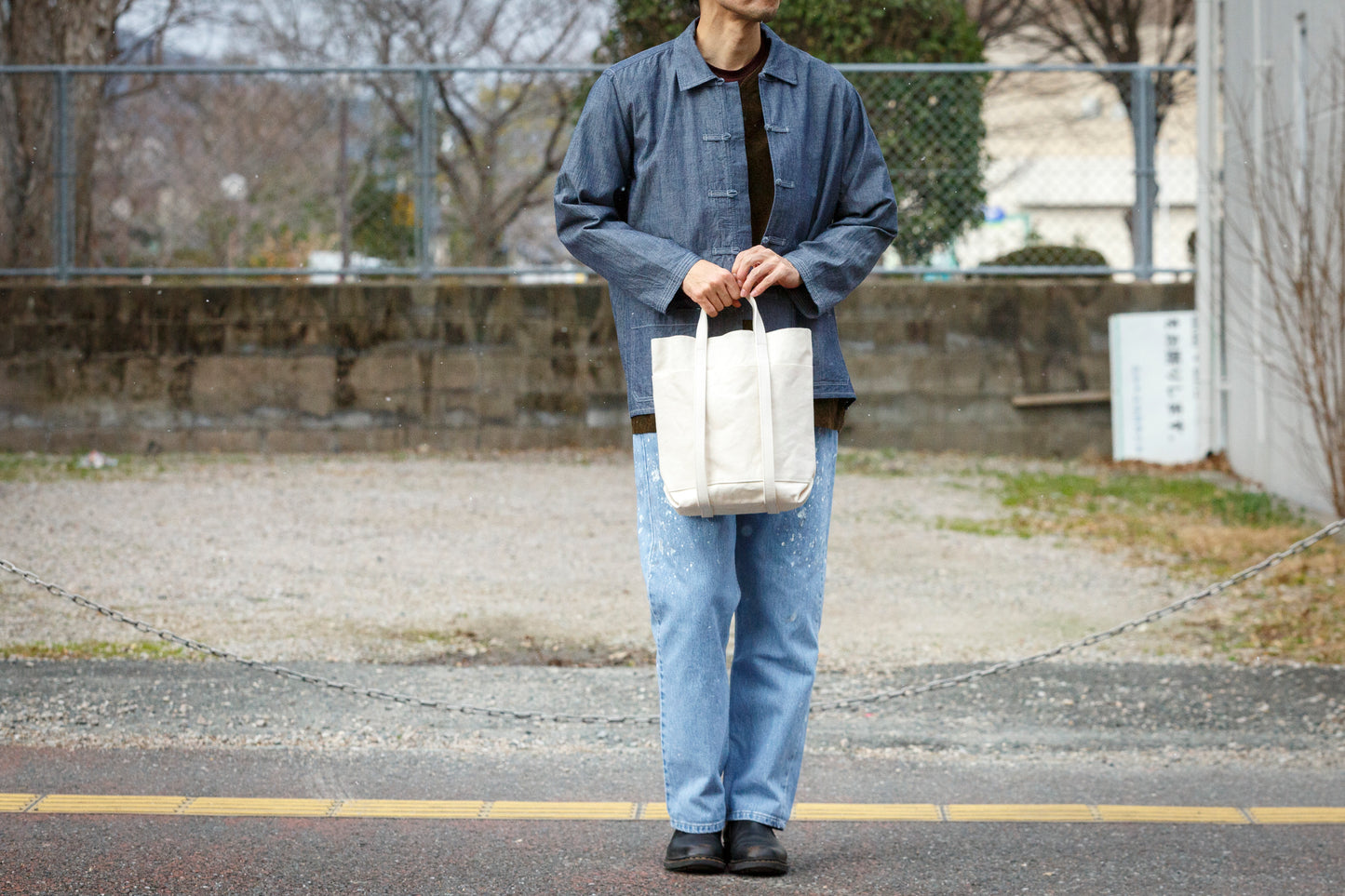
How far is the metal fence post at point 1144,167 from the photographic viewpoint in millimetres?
11406

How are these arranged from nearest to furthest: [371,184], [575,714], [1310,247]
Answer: [575,714] < [1310,247] < [371,184]

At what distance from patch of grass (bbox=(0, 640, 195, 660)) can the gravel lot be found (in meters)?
0.12

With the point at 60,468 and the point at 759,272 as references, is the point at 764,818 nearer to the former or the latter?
the point at 759,272

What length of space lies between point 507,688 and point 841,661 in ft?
4.05

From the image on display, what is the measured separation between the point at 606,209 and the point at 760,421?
568 mm

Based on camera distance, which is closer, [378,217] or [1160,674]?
[1160,674]

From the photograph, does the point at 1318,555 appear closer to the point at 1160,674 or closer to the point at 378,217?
the point at 1160,674

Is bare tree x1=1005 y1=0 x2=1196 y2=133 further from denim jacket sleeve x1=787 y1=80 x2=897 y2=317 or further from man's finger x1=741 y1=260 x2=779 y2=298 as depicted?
man's finger x1=741 y1=260 x2=779 y2=298

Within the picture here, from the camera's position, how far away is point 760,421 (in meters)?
2.85

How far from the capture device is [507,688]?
4.80 metres

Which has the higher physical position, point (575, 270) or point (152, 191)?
point (152, 191)

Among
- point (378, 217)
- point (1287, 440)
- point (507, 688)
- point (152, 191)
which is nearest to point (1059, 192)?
point (1287, 440)

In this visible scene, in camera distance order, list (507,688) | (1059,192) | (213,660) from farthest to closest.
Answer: (1059,192), (213,660), (507,688)

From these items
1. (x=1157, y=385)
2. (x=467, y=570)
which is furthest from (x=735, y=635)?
(x=1157, y=385)
